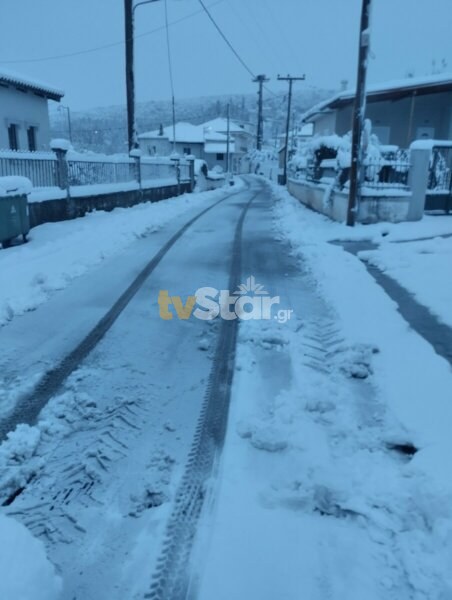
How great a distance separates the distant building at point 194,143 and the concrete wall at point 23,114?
47169 mm

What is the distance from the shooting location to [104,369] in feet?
14.9

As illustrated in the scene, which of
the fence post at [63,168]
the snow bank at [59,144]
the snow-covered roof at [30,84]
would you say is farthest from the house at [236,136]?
the snow bank at [59,144]

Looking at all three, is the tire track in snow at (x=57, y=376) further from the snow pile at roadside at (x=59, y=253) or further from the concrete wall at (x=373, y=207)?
the concrete wall at (x=373, y=207)

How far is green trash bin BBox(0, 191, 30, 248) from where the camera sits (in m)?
9.80

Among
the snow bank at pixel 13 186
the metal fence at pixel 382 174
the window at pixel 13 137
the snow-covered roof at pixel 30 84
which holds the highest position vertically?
the snow-covered roof at pixel 30 84

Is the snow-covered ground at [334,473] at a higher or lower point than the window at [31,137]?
lower

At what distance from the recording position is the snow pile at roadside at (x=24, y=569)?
2203 mm

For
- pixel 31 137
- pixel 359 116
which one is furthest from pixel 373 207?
pixel 31 137

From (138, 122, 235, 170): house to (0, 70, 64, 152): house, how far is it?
48.3 metres

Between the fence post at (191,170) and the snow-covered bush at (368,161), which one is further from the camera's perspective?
the fence post at (191,170)

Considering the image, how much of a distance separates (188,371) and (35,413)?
1.44 meters

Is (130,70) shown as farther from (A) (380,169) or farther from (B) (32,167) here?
(A) (380,169)

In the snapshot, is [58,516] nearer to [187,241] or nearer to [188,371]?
[188,371]

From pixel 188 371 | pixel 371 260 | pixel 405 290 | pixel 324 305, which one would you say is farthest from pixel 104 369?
pixel 371 260
